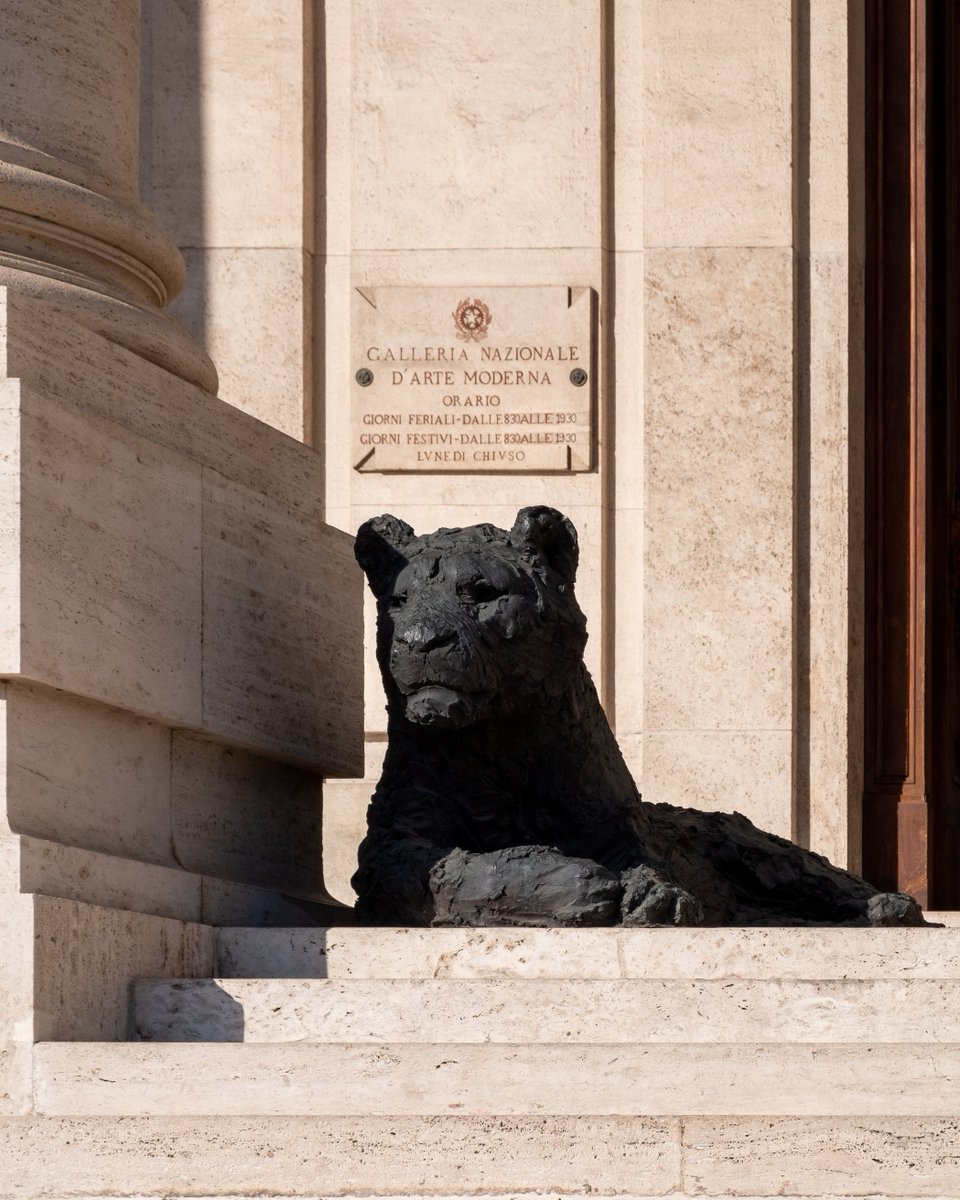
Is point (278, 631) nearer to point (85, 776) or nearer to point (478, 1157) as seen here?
point (85, 776)

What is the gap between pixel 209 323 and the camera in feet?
42.0

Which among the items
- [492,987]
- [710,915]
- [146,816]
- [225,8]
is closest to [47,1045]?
[492,987]

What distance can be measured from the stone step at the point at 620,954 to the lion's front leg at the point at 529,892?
325 mm

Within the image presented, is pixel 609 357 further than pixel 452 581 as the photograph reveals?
Yes

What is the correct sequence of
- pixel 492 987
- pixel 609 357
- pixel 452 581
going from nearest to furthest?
pixel 492 987, pixel 452 581, pixel 609 357

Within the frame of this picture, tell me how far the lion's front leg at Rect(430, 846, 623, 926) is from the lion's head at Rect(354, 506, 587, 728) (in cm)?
52

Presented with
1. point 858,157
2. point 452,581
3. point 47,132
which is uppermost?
point 858,157

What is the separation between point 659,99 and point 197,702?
19.2 feet

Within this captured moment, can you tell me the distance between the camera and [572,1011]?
642 cm

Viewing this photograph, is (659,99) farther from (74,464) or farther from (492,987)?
(492,987)

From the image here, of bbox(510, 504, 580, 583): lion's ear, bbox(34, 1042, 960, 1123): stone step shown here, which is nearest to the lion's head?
bbox(510, 504, 580, 583): lion's ear

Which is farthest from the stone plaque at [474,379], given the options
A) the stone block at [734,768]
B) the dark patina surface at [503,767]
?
the dark patina surface at [503,767]

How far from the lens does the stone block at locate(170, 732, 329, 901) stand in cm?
793

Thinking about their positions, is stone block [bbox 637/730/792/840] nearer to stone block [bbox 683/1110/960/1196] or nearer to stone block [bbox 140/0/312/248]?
stone block [bbox 140/0/312/248]
